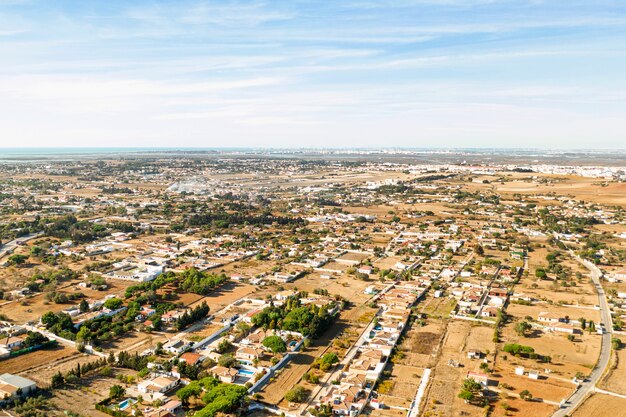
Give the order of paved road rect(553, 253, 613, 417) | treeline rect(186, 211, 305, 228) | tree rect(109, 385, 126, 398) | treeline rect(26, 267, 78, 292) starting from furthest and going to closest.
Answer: treeline rect(186, 211, 305, 228) < treeline rect(26, 267, 78, 292) < paved road rect(553, 253, 613, 417) < tree rect(109, 385, 126, 398)

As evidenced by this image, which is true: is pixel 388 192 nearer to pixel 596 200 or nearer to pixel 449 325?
pixel 596 200

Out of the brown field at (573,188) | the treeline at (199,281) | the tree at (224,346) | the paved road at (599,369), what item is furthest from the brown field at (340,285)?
the brown field at (573,188)

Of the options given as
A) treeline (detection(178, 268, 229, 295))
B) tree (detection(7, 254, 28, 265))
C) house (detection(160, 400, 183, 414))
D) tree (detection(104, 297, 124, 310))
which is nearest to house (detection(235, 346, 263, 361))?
house (detection(160, 400, 183, 414))

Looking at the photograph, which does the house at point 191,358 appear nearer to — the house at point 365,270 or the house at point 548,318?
the house at point 365,270

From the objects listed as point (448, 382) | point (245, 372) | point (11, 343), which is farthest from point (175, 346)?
point (448, 382)

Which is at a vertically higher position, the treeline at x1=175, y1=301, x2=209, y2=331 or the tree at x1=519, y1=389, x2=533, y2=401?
the treeline at x1=175, y1=301, x2=209, y2=331

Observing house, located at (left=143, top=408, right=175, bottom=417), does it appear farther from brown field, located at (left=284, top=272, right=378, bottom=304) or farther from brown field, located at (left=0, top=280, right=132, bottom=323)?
brown field, located at (left=284, top=272, right=378, bottom=304)

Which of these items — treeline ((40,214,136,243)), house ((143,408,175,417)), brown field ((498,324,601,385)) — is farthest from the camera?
treeline ((40,214,136,243))
